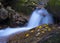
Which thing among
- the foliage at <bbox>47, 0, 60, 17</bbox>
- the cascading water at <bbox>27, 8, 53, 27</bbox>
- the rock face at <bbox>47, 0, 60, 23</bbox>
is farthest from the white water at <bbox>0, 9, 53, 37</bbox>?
the foliage at <bbox>47, 0, 60, 17</bbox>

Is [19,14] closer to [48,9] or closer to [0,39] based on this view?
[48,9]

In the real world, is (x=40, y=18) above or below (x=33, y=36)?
above

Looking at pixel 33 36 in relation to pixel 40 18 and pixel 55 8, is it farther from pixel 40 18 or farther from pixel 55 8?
pixel 40 18

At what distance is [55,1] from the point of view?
8594 millimetres

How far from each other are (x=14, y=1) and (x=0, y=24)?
6.02ft

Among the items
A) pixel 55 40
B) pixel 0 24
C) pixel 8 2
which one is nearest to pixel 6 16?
pixel 0 24

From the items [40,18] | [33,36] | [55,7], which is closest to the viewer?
[33,36]

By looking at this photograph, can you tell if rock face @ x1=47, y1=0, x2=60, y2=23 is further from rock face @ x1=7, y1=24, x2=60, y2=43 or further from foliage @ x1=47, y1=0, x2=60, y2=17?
rock face @ x1=7, y1=24, x2=60, y2=43

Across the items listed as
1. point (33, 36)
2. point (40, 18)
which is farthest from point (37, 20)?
point (33, 36)

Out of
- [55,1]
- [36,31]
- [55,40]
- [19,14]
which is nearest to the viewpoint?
[55,40]

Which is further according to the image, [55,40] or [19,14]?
[19,14]

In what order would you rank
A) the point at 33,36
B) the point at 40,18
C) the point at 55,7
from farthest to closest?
the point at 40,18 < the point at 55,7 < the point at 33,36

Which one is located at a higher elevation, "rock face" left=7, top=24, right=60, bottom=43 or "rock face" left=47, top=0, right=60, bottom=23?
"rock face" left=47, top=0, right=60, bottom=23

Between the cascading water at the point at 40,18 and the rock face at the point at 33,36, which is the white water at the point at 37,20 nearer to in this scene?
the cascading water at the point at 40,18
